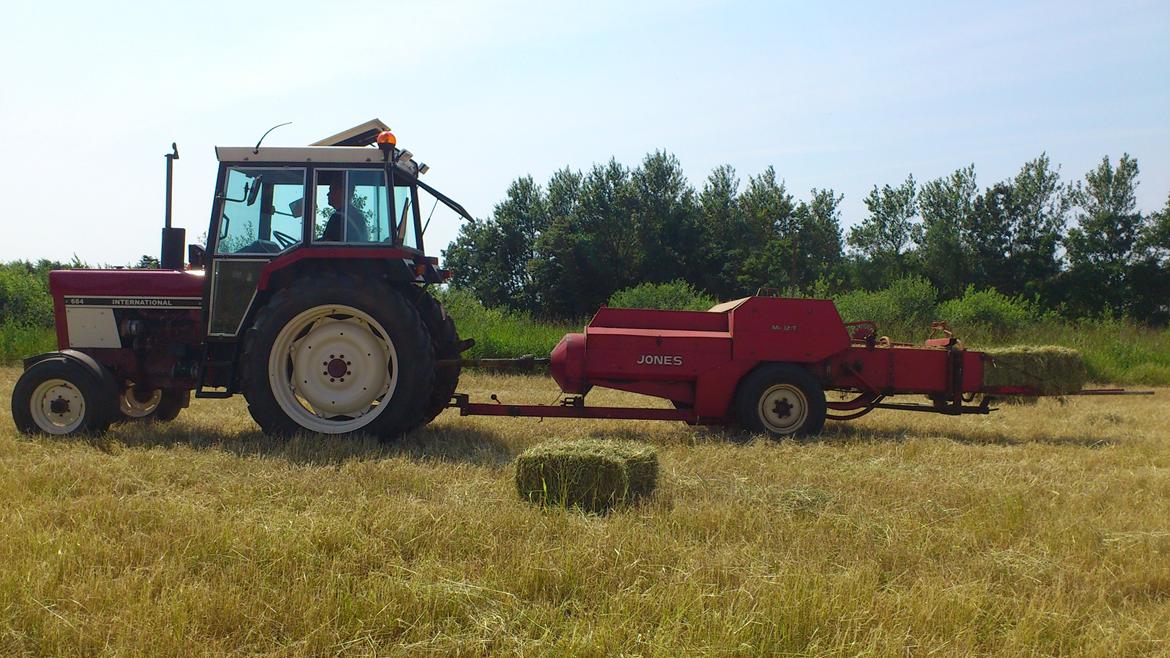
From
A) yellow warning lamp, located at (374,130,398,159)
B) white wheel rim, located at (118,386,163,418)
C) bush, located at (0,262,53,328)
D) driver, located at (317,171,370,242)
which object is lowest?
white wheel rim, located at (118,386,163,418)

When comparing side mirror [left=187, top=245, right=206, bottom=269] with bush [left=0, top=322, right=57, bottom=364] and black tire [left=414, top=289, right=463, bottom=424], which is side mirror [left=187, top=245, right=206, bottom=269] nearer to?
black tire [left=414, top=289, right=463, bottom=424]

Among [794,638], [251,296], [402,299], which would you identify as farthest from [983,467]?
[251,296]

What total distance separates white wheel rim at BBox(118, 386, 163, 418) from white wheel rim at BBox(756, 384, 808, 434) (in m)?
5.47

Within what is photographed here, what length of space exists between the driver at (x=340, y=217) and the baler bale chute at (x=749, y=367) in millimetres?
1647

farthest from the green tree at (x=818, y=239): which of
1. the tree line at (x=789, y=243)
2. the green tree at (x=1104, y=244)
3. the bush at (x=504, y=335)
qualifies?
the bush at (x=504, y=335)

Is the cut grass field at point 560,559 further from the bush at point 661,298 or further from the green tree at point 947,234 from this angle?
the green tree at point 947,234

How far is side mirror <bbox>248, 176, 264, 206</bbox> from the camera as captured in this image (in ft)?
20.6

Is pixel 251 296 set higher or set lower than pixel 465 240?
lower

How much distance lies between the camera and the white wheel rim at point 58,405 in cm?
625

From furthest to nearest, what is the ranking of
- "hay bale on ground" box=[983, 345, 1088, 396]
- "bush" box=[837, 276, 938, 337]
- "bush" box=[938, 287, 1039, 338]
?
"bush" box=[837, 276, 938, 337] → "bush" box=[938, 287, 1039, 338] → "hay bale on ground" box=[983, 345, 1088, 396]

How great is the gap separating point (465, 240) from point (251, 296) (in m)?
36.9

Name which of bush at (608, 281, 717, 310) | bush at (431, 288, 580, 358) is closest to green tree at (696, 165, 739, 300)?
bush at (608, 281, 717, 310)

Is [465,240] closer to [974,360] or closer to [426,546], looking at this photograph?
[974,360]

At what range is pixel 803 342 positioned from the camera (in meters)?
7.16
